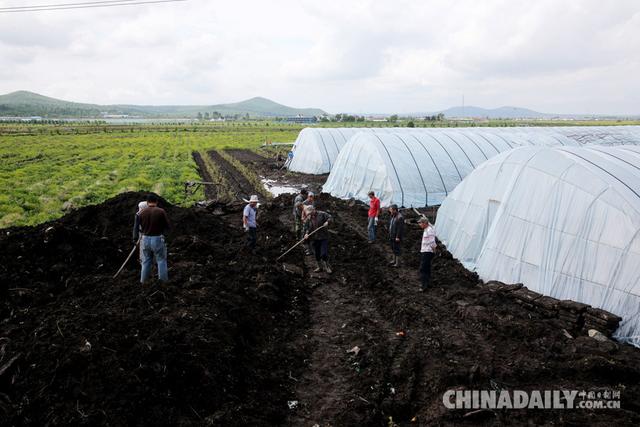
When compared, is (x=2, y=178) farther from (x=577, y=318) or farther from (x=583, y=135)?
(x=583, y=135)

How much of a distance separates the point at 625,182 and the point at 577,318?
3443 millimetres

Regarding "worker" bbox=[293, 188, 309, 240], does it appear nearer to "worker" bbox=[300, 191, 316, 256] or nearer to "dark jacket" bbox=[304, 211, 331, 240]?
"worker" bbox=[300, 191, 316, 256]

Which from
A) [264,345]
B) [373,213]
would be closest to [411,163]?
[373,213]

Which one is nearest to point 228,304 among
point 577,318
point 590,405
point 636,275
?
point 590,405

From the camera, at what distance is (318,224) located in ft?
39.6

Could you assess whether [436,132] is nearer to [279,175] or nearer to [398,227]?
[279,175]

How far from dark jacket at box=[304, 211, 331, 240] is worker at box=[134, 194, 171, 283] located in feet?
13.1

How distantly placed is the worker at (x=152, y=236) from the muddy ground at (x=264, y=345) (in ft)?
1.82

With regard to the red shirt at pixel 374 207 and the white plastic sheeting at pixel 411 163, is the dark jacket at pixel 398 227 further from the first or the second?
the white plastic sheeting at pixel 411 163

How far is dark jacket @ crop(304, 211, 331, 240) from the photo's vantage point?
1176 cm

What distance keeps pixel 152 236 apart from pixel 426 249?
6.25 meters

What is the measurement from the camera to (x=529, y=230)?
10.5m

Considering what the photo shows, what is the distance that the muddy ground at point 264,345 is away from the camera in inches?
235

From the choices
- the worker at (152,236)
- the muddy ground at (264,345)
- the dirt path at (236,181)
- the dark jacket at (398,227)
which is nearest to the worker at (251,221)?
the muddy ground at (264,345)
